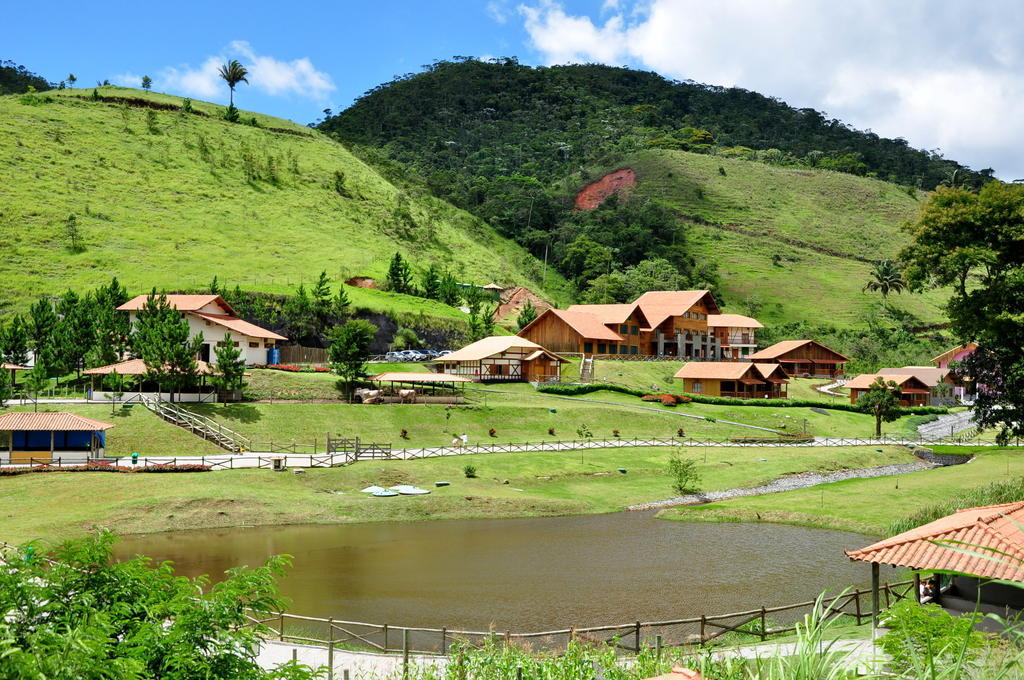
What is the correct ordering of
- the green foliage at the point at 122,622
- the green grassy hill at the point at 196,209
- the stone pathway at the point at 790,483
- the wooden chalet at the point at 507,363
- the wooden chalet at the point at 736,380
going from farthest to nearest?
1. the green grassy hill at the point at 196,209
2. the wooden chalet at the point at 736,380
3. the wooden chalet at the point at 507,363
4. the stone pathway at the point at 790,483
5. the green foliage at the point at 122,622

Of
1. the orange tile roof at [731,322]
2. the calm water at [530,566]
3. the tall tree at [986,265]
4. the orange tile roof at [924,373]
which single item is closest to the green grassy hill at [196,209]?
the orange tile roof at [731,322]

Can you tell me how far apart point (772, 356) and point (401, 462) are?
242 feet

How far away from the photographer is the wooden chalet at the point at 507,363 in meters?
85.4

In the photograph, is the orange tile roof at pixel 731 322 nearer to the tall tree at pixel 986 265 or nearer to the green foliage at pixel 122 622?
the tall tree at pixel 986 265

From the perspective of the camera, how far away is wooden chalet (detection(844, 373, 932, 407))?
94438mm

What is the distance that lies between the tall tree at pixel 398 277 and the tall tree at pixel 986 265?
2865 inches

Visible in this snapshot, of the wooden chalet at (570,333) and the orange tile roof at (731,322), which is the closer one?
the wooden chalet at (570,333)

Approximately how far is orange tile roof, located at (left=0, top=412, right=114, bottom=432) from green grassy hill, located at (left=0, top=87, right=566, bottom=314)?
50.1 metres

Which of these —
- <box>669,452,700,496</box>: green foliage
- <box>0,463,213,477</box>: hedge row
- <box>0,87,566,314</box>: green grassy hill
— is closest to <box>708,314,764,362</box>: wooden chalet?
<box>0,87,566,314</box>: green grassy hill

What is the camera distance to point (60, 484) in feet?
144

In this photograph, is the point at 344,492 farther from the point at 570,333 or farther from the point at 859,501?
the point at 570,333

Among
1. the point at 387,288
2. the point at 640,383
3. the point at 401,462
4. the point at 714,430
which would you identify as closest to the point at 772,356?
the point at 640,383

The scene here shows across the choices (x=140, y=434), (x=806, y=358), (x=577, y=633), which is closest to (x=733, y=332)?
(x=806, y=358)

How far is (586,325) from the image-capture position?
339ft
